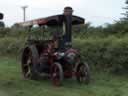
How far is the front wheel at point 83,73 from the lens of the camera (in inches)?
547

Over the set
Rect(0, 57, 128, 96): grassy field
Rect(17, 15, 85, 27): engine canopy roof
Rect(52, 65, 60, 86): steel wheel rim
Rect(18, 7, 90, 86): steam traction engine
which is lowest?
Rect(0, 57, 128, 96): grassy field

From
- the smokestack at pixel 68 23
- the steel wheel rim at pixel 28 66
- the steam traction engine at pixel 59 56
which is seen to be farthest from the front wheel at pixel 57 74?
the steel wheel rim at pixel 28 66

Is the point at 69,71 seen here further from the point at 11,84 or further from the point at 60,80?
the point at 11,84

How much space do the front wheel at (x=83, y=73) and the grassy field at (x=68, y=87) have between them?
20cm

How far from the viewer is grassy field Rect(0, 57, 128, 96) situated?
12.1 m

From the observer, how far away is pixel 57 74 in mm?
13922

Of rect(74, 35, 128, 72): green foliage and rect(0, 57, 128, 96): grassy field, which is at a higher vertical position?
rect(74, 35, 128, 72): green foliage

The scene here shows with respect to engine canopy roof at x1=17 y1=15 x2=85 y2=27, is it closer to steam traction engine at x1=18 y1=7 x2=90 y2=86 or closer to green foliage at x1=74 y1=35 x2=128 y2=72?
steam traction engine at x1=18 y1=7 x2=90 y2=86

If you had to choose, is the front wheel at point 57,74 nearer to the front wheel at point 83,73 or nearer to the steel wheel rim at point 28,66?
the front wheel at point 83,73

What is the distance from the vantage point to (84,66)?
46.2 ft

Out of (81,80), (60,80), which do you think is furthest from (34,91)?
(81,80)

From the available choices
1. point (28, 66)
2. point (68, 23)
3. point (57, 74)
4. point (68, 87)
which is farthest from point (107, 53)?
point (68, 87)

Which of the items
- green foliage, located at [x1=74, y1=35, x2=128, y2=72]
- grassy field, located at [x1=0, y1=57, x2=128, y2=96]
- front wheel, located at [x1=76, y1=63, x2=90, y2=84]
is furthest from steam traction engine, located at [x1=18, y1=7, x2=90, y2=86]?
green foliage, located at [x1=74, y1=35, x2=128, y2=72]

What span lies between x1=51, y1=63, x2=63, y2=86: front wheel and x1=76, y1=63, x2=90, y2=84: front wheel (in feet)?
2.68
